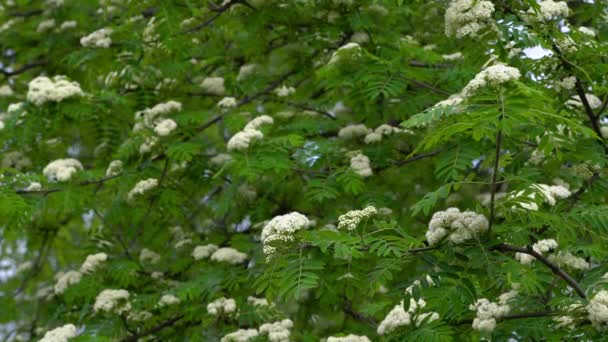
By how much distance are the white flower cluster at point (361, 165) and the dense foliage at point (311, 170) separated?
0.04 m

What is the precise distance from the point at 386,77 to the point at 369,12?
4.09 feet

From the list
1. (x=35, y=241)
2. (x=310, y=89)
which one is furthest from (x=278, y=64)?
(x=35, y=241)

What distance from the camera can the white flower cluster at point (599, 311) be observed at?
13.8ft

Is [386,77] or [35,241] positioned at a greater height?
[386,77]

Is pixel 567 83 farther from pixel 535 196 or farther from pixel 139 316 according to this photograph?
pixel 139 316

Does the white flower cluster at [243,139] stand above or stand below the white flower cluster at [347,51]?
below

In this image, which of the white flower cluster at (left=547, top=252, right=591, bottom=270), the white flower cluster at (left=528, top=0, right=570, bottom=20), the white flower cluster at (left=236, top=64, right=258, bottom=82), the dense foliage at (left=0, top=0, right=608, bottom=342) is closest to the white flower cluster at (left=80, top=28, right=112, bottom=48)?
the dense foliage at (left=0, top=0, right=608, bottom=342)

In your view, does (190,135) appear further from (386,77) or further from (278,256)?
(278,256)

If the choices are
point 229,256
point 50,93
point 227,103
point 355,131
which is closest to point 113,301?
point 229,256

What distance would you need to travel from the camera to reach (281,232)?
4129mm

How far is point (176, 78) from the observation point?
8.61m

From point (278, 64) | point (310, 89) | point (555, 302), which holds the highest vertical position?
point (555, 302)

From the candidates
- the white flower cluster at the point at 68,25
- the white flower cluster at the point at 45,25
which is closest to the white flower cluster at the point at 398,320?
the white flower cluster at the point at 68,25

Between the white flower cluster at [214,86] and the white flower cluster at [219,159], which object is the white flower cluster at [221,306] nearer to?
the white flower cluster at [219,159]
